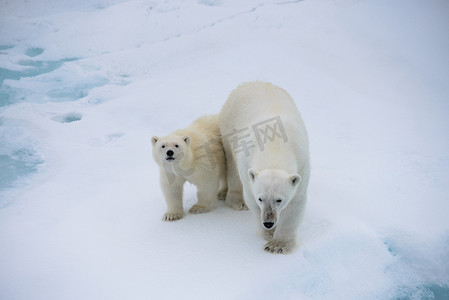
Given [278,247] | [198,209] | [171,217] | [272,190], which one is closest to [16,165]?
[171,217]

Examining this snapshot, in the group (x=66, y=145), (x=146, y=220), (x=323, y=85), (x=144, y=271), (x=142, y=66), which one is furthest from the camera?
(x=142, y=66)

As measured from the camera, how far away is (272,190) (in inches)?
96.4

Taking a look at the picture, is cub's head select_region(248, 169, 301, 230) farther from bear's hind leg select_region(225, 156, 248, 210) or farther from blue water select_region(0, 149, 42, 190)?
blue water select_region(0, 149, 42, 190)

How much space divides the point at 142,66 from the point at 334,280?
231 inches

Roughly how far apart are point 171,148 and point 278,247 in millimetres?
1231

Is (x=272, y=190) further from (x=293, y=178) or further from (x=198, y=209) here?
(x=198, y=209)

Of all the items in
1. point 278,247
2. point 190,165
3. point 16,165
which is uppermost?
point 190,165

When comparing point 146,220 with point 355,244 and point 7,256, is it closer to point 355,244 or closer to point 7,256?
point 7,256

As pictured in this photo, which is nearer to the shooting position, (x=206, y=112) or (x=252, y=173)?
(x=252, y=173)

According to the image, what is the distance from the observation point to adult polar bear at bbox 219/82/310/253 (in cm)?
249

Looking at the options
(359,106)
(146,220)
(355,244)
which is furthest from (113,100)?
(355,244)

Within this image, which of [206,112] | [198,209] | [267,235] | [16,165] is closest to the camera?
[267,235]

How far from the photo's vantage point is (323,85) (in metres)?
5.96

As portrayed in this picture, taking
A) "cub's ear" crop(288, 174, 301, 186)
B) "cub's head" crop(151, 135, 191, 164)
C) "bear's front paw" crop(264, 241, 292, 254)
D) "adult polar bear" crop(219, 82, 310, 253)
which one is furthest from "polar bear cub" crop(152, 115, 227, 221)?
"cub's ear" crop(288, 174, 301, 186)
